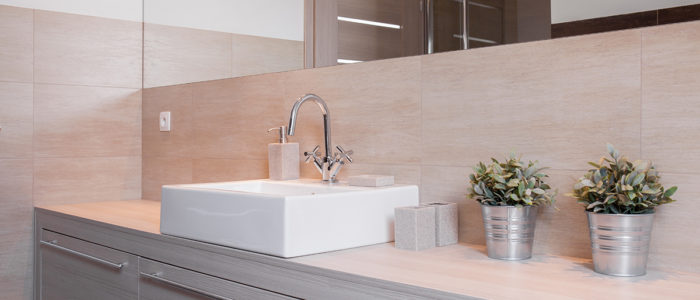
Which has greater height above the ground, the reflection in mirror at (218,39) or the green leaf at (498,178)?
the reflection in mirror at (218,39)

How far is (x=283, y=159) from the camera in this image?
1897 millimetres

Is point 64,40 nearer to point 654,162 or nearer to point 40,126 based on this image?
point 40,126

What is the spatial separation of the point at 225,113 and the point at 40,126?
0.77 meters

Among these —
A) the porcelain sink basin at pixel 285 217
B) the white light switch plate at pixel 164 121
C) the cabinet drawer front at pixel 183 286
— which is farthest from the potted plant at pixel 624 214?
the white light switch plate at pixel 164 121

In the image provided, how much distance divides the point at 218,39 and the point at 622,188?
1710mm

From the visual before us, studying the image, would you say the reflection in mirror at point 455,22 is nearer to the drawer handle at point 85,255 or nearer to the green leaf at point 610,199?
the green leaf at point 610,199

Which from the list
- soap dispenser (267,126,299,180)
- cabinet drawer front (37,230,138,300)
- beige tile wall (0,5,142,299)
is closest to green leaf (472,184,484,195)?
soap dispenser (267,126,299,180)

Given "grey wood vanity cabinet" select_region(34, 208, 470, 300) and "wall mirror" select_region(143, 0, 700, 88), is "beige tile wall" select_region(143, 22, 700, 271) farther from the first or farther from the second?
"grey wood vanity cabinet" select_region(34, 208, 470, 300)

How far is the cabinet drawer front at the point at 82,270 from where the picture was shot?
182cm

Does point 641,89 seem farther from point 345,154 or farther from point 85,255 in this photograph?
point 85,255

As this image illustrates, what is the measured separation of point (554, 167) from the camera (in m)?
1.34

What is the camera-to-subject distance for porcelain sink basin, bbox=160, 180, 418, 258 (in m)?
1.30

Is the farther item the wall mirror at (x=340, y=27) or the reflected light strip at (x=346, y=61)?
the reflected light strip at (x=346, y=61)

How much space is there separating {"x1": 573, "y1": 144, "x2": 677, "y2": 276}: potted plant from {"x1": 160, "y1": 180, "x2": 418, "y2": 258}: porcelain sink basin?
52 cm
